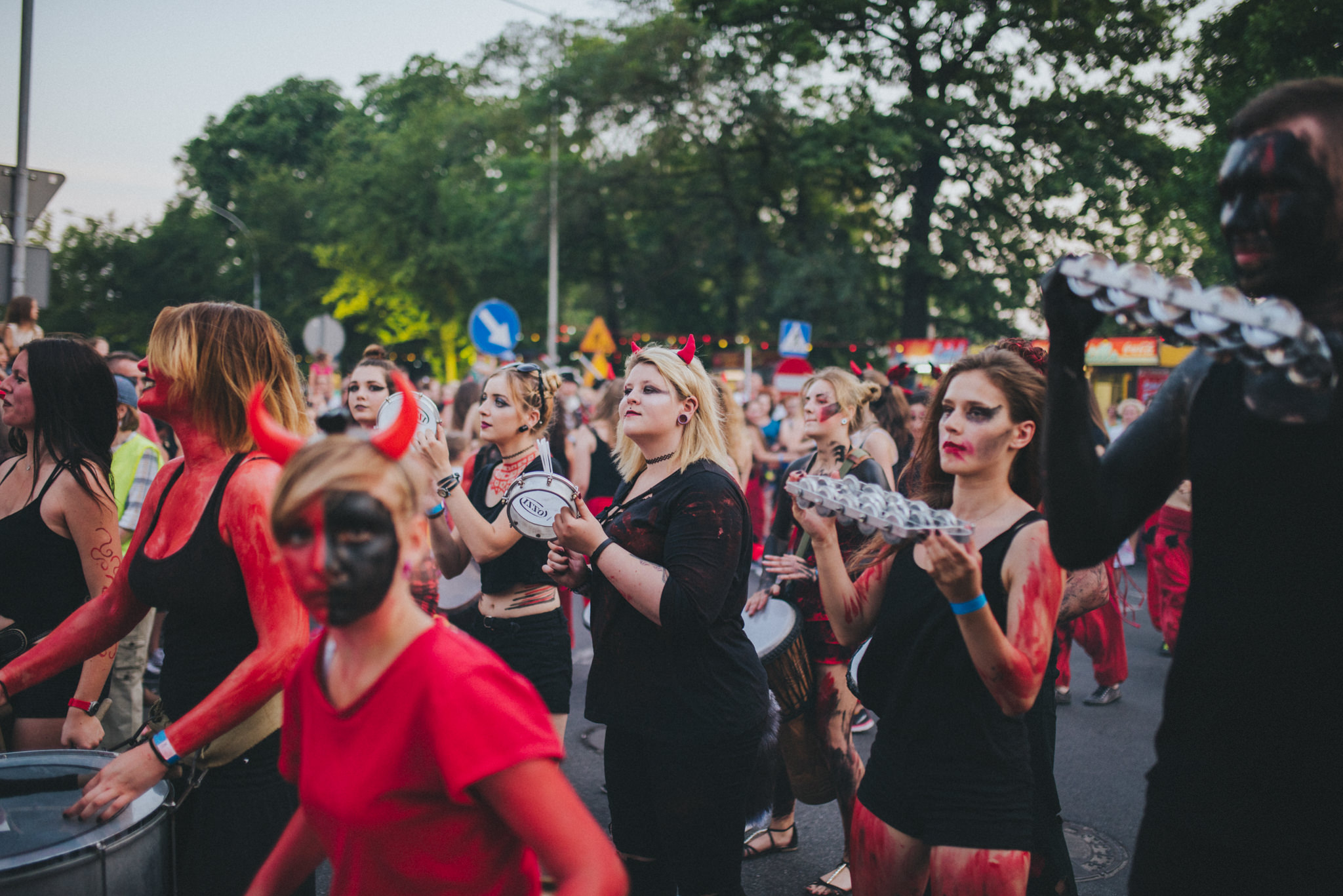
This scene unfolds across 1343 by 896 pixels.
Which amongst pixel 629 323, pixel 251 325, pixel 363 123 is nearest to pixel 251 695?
pixel 251 325

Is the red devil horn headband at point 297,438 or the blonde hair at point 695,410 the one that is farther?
the blonde hair at point 695,410

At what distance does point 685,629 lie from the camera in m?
2.63

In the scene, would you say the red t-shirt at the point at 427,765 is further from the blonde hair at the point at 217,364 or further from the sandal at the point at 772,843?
the sandal at the point at 772,843

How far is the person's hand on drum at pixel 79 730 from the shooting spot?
2705 millimetres

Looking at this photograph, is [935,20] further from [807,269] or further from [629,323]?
[629,323]

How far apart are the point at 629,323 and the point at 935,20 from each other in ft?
46.7

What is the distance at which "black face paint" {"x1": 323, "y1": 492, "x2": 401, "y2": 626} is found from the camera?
4.35 ft

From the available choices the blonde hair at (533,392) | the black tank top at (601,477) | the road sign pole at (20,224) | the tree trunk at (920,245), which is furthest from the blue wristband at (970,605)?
the tree trunk at (920,245)

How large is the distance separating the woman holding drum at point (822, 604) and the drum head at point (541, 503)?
A: 3.26ft

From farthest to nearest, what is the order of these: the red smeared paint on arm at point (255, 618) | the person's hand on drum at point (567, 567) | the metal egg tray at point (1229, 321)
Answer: the person's hand on drum at point (567, 567) → the red smeared paint on arm at point (255, 618) → the metal egg tray at point (1229, 321)

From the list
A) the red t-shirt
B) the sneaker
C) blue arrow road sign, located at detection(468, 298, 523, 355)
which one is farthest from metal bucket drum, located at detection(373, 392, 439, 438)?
blue arrow road sign, located at detection(468, 298, 523, 355)

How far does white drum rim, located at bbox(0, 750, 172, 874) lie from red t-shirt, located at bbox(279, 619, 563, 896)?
2.29ft

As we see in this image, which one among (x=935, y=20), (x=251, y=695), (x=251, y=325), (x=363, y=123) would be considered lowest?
(x=251, y=695)

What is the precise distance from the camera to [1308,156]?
1.31m
